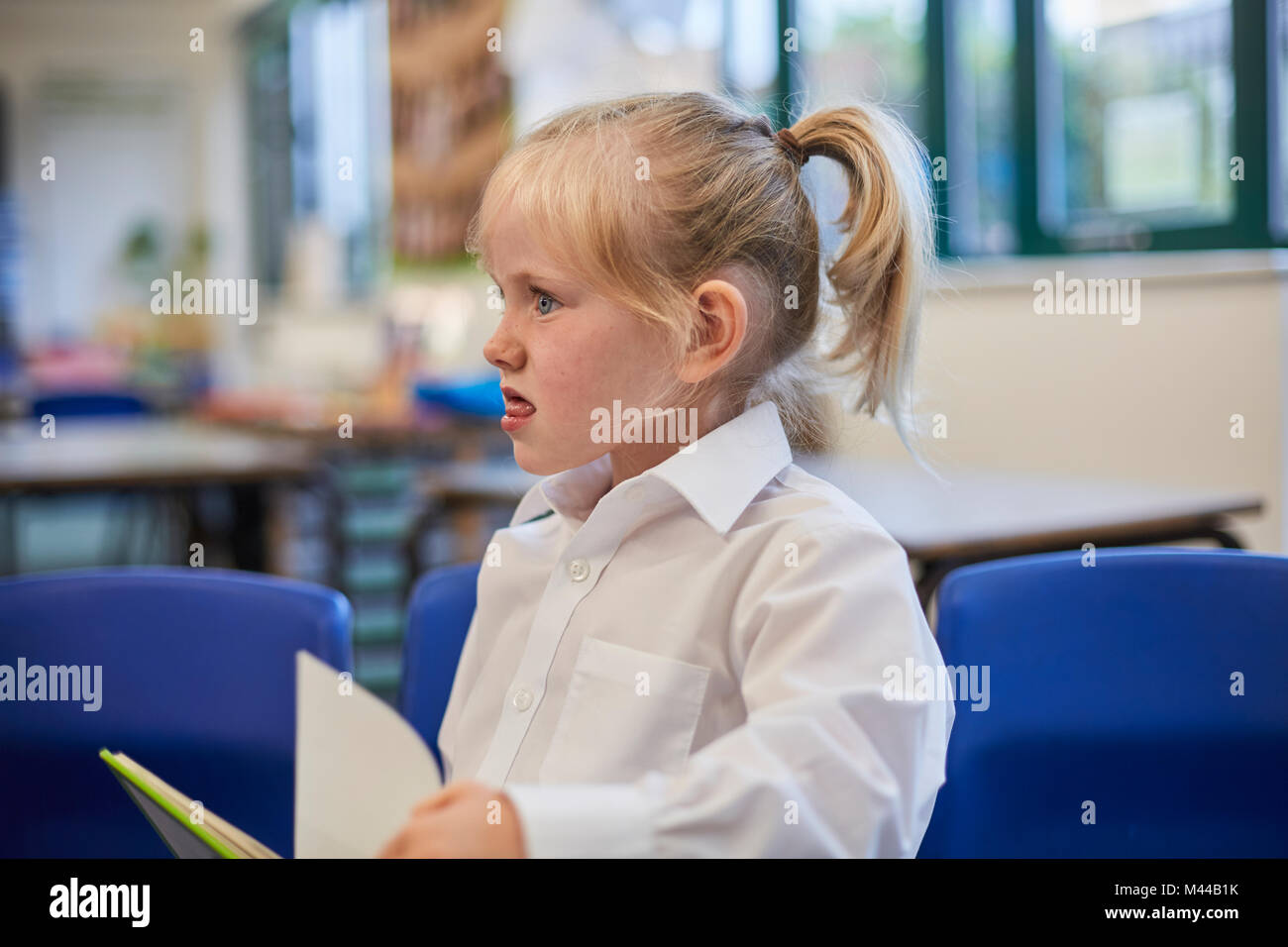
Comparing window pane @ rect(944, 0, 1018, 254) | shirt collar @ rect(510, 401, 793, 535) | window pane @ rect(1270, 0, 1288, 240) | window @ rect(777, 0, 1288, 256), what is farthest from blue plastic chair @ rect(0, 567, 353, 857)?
window pane @ rect(944, 0, 1018, 254)

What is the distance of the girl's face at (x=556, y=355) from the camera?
88cm

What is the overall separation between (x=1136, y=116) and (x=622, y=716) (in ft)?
7.57

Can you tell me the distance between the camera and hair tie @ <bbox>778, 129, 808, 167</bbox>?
0.98 meters

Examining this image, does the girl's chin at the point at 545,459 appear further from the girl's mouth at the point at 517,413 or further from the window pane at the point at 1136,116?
the window pane at the point at 1136,116

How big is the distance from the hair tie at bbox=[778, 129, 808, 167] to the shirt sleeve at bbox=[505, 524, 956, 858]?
1.14 ft

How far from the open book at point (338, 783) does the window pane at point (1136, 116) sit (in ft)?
7.42

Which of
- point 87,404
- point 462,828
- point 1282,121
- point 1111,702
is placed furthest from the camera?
point 87,404

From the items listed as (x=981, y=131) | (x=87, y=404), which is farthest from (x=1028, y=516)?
(x=87, y=404)

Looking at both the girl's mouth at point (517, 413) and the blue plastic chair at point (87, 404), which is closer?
the girl's mouth at point (517, 413)

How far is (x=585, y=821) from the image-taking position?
23.2 inches
